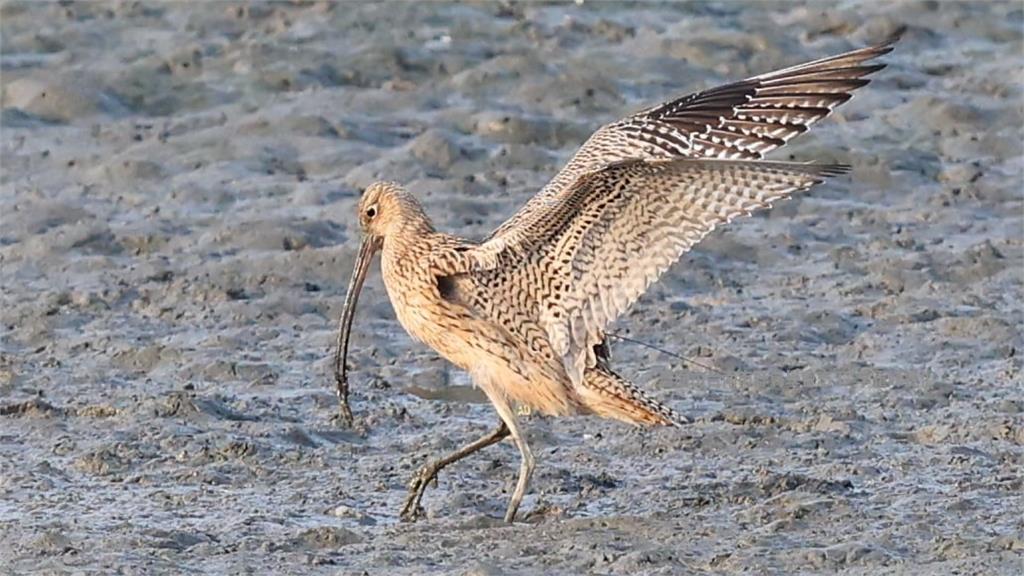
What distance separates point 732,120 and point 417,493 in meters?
1.80

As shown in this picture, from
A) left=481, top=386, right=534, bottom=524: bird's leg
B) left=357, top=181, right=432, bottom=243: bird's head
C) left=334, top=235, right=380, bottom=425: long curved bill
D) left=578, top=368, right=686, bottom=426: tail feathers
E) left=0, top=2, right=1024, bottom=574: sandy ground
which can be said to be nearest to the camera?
left=0, top=2, right=1024, bottom=574: sandy ground

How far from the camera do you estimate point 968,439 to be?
8.10 m

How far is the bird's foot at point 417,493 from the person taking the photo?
289 inches

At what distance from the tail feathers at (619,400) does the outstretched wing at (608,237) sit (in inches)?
2.2

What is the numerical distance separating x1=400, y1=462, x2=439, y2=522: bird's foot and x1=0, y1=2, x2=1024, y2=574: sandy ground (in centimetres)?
7

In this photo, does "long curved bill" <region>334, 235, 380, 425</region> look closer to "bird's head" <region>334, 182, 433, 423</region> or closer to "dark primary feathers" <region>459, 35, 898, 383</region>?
"bird's head" <region>334, 182, 433, 423</region>

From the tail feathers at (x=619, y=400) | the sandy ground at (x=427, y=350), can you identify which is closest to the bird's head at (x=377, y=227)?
the sandy ground at (x=427, y=350)

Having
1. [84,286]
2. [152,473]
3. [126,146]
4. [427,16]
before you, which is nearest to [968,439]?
[152,473]

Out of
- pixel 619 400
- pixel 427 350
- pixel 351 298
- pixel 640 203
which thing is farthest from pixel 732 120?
pixel 427 350

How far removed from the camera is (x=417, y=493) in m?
7.40

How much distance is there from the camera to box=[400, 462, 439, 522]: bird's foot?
24.1 ft

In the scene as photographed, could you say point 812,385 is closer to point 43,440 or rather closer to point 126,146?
point 43,440

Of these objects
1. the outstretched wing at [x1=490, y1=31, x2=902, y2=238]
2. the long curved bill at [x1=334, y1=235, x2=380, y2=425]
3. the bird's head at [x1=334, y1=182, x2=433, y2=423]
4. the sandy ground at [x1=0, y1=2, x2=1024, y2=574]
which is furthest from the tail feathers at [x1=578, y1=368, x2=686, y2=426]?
the long curved bill at [x1=334, y1=235, x2=380, y2=425]

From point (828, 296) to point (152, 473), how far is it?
3.48m
